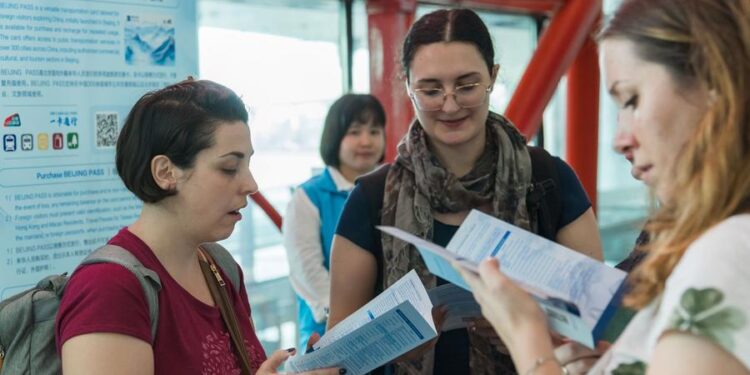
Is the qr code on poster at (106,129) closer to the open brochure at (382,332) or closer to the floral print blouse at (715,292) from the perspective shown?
the open brochure at (382,332)

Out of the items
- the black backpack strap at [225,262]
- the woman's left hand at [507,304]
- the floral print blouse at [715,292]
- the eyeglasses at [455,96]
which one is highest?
the eyeglasses at [455,96]

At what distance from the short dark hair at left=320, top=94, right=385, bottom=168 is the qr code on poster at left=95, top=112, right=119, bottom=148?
59.9 inches

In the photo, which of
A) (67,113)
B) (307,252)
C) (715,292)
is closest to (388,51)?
(307,252)

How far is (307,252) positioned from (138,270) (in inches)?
93.2

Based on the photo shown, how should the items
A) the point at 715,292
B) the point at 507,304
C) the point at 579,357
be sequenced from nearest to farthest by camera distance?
the point at 715,292, the point at 507,304, the point at 579,357

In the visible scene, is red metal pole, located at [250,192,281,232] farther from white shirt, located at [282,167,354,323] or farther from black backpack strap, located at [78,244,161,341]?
black backpack strap, located at [78,244,161,341]

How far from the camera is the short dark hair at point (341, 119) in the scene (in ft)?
14.7

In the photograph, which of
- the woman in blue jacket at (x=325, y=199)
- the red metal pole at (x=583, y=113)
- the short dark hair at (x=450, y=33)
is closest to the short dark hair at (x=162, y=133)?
the short dark hair at (x=450, y=33)

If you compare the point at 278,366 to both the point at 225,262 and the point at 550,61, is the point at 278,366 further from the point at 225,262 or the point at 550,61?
the point at 550,61

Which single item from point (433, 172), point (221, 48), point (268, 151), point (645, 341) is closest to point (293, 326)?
point (268, 151)

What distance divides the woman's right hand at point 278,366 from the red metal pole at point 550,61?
4.08m

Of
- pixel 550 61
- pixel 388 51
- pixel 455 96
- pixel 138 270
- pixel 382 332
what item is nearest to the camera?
pixel 138 270

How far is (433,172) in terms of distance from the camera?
2543 millimetres

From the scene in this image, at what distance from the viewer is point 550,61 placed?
6.39 m
